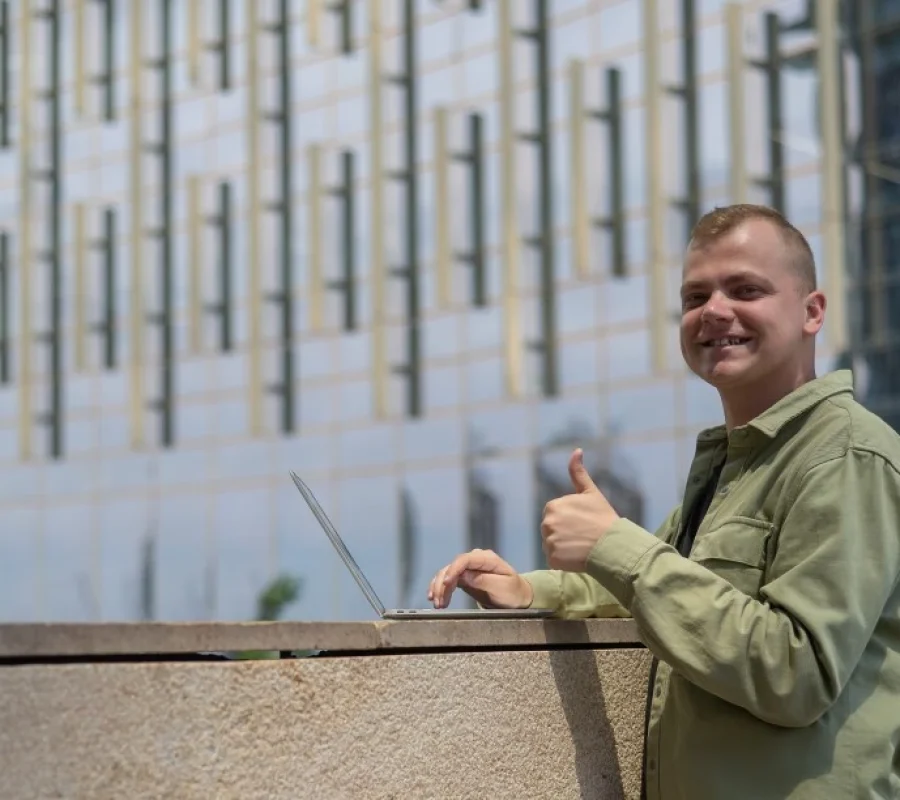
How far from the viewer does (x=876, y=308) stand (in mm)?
22891

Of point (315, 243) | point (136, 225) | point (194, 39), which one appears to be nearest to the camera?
point (315, 243)

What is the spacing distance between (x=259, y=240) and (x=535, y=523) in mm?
8173

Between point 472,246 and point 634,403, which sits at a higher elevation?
point 472,246

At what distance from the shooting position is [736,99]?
24.7m

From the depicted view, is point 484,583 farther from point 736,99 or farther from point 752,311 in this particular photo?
point 736,99

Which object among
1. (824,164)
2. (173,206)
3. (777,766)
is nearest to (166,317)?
(173,206)

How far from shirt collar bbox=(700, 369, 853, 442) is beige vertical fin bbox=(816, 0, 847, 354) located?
19.9 meters

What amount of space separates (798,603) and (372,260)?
90.4 feet

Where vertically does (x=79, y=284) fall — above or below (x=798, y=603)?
above

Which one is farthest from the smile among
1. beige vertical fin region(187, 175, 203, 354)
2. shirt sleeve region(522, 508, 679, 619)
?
beige vertical fin region(187, 175, 203, 354)

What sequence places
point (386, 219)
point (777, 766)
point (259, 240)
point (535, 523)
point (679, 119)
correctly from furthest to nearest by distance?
point (259, 240)
point (386, 219)
point (535, 523)
point (679, 119)
point (777, 766)

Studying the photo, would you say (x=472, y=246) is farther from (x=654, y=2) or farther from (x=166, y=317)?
(x=166, y=317)

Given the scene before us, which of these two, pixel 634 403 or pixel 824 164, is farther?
pixel 634 403

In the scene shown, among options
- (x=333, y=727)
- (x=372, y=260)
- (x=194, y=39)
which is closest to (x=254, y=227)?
(x=372, y=260)
